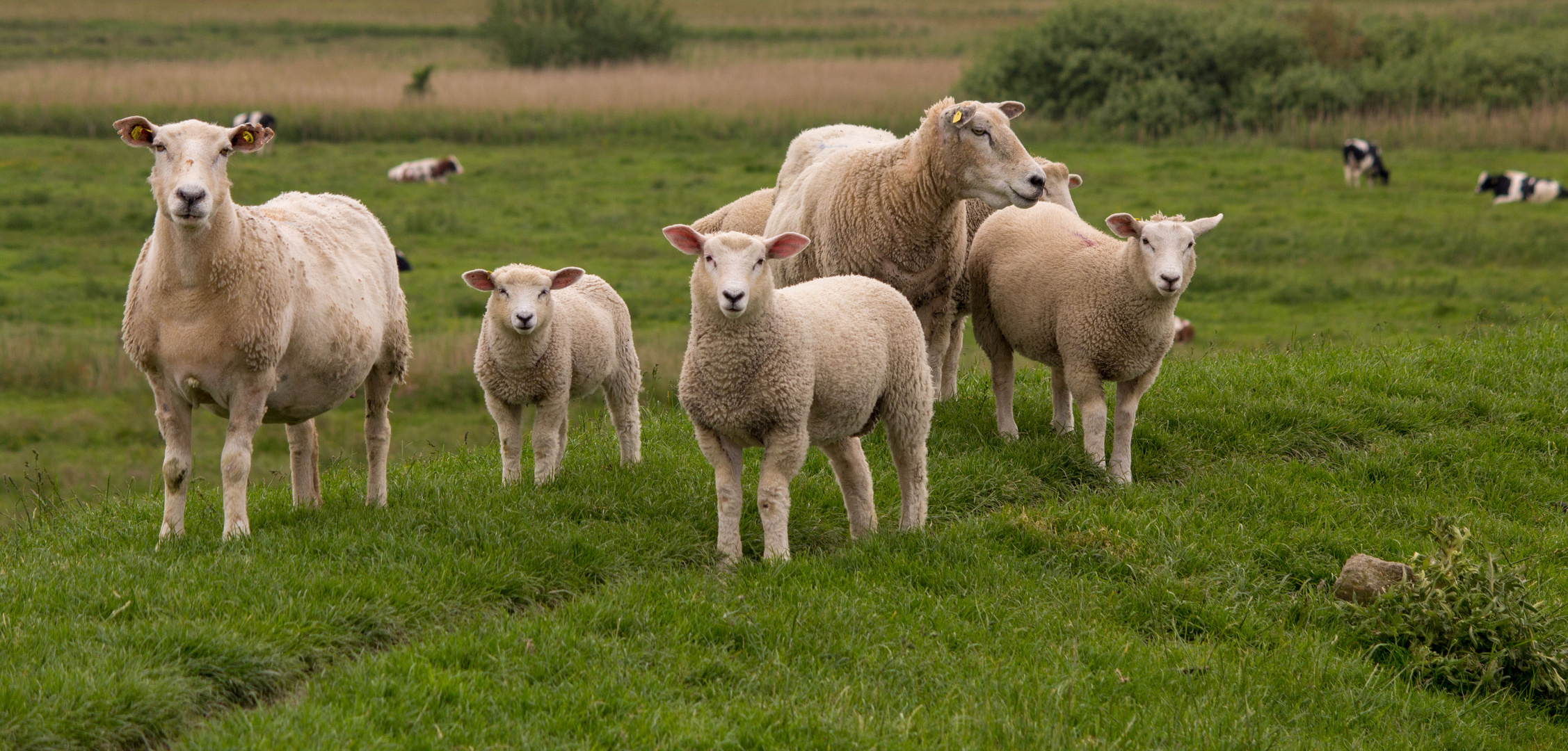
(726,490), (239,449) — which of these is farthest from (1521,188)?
(239,449)

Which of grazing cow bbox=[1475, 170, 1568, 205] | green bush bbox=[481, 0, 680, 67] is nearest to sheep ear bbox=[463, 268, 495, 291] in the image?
grazing cow bbox=[1475, 170, 1568, 205]

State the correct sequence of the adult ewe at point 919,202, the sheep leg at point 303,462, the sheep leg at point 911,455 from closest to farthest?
the sheep leg at point 911,455 → the sheep leg at point 303,462 → the adult ewe at point 919,202

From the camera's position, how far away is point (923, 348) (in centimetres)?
676

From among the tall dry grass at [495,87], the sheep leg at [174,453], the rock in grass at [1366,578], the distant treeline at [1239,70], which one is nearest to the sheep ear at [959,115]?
the rock in grass at [1366,578]

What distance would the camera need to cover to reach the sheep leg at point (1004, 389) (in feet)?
28.4

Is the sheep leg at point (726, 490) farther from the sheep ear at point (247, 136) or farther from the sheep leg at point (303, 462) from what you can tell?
the sheep ear at point (247, 136)

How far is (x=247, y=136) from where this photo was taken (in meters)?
6.10

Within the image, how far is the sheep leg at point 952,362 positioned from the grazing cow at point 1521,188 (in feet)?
55.6

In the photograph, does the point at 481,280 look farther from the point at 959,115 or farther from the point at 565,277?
the point at 959,115

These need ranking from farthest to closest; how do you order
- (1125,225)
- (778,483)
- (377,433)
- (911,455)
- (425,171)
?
(425,171), (1125,225), (377,433), (911,455), (778,483)

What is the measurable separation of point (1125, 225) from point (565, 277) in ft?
11.1

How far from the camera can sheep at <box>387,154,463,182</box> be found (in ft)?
85.6

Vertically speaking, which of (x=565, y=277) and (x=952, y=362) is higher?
(x=565, y=277)

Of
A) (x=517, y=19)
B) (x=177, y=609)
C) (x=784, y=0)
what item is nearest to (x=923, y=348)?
(x=177, y=609)
